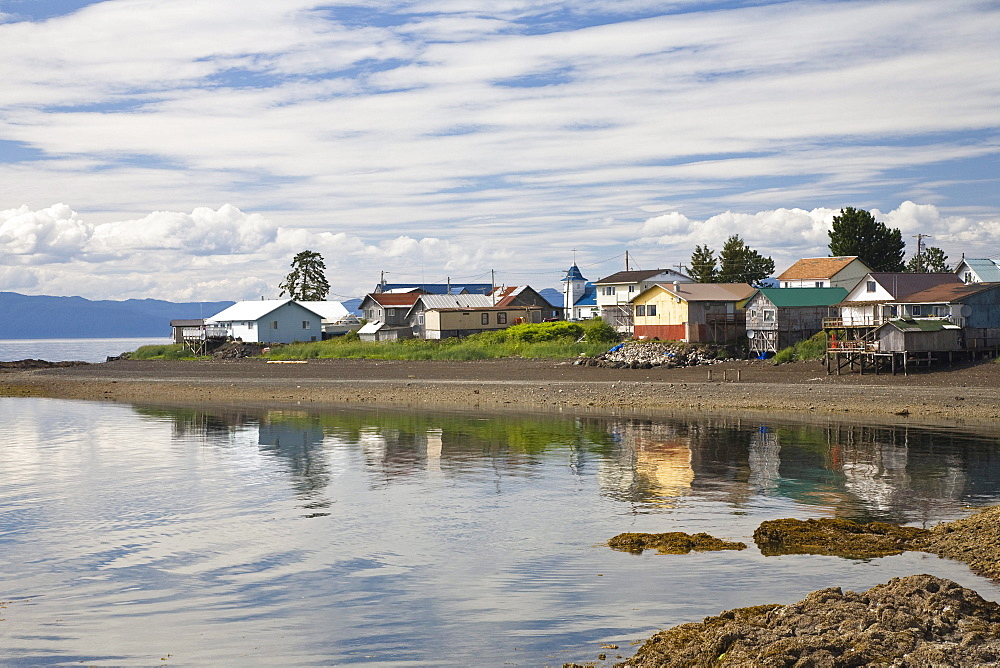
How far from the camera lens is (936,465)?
1187 inches

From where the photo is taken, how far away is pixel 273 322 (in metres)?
99.6

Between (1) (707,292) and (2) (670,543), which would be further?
(1) (707,292)

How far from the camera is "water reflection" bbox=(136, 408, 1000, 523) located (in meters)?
26.2

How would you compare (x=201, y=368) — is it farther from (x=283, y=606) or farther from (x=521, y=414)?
(x=283, y=606)

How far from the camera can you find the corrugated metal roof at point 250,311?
99.4m

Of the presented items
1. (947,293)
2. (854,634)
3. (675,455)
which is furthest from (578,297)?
(854,634)

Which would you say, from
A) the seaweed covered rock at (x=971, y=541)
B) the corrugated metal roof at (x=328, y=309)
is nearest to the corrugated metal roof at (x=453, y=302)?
the corrugated metal roof at (x=328, y=309)

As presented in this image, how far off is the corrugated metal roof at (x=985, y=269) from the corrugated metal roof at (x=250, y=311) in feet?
217

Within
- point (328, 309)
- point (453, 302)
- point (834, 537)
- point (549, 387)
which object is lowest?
point (834, 537)

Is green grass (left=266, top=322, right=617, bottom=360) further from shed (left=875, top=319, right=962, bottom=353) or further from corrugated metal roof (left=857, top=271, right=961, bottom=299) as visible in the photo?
shed (left=875, top=319, right=962, bottom=353)

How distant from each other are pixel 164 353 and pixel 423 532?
8388cm

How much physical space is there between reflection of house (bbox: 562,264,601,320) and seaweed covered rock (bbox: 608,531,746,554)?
81247mm

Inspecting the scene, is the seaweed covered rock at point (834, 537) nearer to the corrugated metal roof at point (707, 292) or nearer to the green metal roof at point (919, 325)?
the green metal roof at point (919, 325)

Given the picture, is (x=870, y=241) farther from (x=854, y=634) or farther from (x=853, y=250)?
(x=854, y=634)
